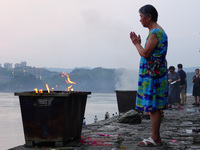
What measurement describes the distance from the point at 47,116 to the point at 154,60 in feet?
5.71

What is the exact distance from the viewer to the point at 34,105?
15.1ft

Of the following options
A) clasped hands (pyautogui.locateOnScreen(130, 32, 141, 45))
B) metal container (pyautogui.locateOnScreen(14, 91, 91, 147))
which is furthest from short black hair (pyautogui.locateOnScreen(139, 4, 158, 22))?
metal container (pyautogui.locateOnScreen(14, 91, 91, 147))

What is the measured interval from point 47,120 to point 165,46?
2001 mm

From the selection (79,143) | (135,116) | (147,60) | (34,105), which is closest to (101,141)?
(79,143)

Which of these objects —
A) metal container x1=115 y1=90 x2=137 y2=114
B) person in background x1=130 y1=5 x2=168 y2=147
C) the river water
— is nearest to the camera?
person in background x1=130 y1=5 x2=168 y2=147

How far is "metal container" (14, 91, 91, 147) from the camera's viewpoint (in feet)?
14.8

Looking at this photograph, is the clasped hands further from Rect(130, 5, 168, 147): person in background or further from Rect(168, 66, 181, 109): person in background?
Rect(168, 66, 181, 109): person in background

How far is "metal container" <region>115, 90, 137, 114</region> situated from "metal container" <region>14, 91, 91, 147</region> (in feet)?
22.2

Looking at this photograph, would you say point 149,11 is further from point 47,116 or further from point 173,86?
point 173,86

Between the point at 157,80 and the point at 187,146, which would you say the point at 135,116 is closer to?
the point at 187,146

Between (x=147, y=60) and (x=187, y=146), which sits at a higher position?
(x=147, y=60)

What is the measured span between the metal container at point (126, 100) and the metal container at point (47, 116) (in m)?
6.75

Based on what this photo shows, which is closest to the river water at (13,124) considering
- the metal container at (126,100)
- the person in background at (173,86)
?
the person in background at (173,86)

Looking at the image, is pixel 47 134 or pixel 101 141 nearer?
pixel 47 134
